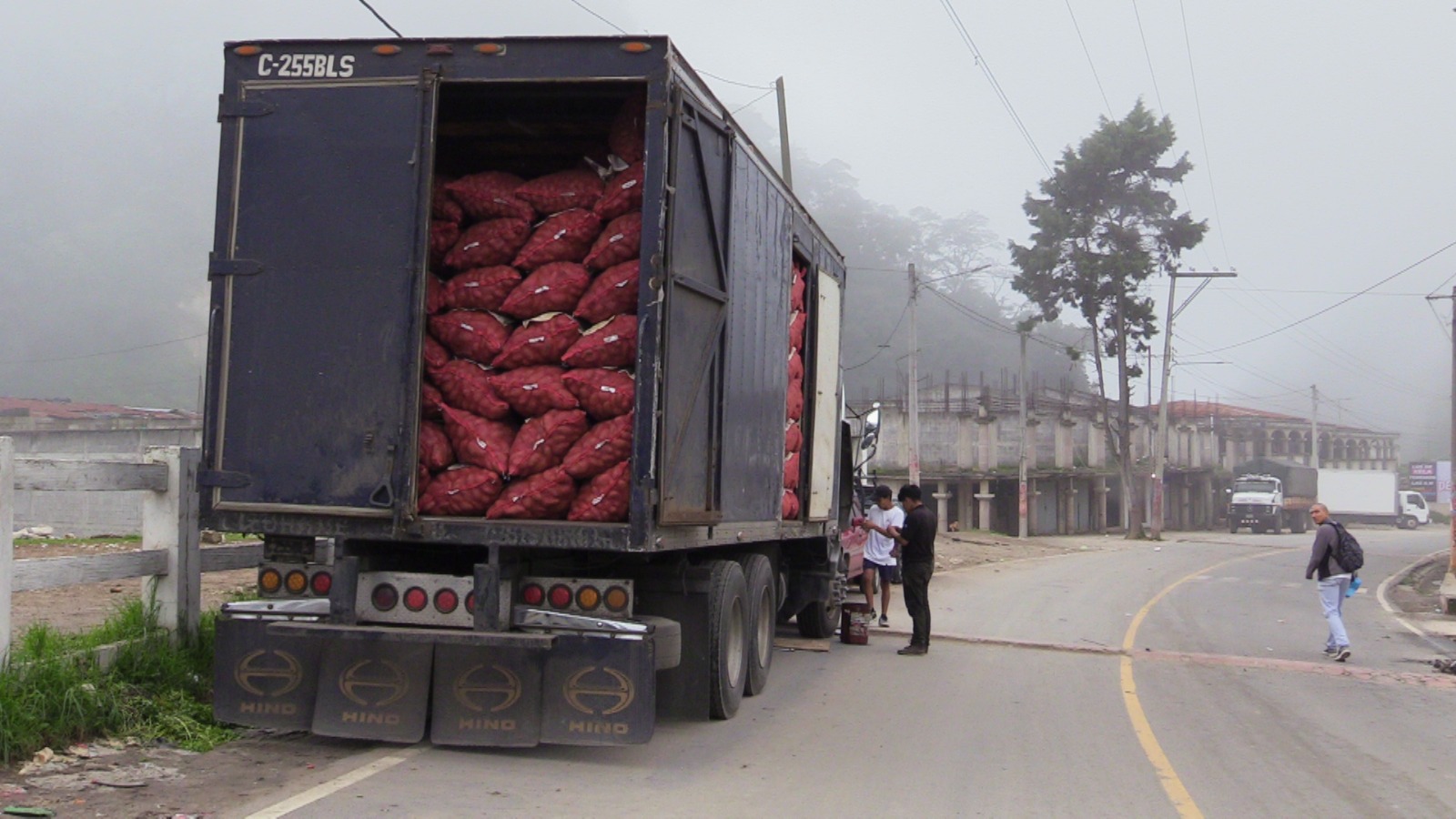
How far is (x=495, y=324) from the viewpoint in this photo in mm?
6961

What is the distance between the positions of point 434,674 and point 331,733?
0.64 meters

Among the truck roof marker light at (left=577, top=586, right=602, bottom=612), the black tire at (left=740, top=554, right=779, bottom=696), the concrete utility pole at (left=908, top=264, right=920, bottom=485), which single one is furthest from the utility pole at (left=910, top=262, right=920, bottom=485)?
the truck roof marker light at (left=577, top=586, right=602, bottom=612)

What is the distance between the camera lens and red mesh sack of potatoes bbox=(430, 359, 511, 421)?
6.82 meters

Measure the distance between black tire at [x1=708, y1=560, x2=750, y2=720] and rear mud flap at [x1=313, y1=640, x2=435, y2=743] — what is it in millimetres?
1887

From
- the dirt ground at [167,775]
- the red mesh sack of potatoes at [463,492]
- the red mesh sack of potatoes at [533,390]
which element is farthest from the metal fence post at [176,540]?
the red mesh sack of potatoes at [533,390]

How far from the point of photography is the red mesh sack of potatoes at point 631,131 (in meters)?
7.00

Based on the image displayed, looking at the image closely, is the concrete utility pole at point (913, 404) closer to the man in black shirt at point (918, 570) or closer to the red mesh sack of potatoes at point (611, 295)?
the man in black shirt at point (918, 570)

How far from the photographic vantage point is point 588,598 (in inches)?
267

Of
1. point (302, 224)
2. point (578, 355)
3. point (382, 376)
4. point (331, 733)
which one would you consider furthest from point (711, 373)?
point (331, 733)

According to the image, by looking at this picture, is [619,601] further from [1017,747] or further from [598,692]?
[1017,747]

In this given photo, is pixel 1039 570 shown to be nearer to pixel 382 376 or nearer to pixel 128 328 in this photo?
pixel 382 376

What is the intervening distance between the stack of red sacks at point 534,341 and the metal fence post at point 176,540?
2194mm

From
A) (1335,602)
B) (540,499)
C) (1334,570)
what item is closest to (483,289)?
(540,499)

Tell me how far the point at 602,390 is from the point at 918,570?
614 cm
